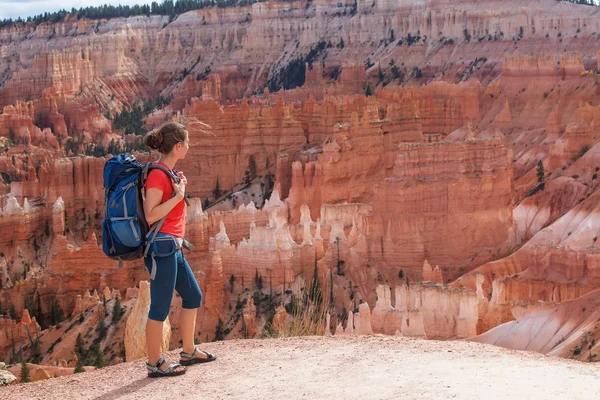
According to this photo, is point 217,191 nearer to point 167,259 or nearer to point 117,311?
point 117,311

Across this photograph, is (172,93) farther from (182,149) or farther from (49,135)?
(182,149)

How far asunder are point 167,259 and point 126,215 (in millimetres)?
637

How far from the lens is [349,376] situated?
1201 cm

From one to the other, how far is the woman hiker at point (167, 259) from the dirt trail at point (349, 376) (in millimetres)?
218

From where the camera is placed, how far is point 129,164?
1240 cm

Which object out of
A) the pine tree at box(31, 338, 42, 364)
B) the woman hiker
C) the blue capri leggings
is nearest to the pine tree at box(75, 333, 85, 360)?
the pine tree at box(31, 338, 42, 364)

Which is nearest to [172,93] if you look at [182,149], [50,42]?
[50,42]

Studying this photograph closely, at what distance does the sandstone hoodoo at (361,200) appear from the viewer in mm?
29953

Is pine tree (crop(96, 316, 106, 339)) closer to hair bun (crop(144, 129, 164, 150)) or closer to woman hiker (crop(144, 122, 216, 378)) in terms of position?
woman hiker (crop(144, 122, 216, 378))

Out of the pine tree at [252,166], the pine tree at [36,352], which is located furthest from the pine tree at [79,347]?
the pine tree at [252,166]

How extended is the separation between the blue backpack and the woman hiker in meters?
0.08

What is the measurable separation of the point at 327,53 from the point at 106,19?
3694 cm

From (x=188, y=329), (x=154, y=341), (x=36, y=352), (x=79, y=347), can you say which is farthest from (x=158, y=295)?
(x=36, y=352)

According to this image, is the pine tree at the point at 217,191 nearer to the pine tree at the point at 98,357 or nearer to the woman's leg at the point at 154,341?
the pine tree at the point at 98,357
